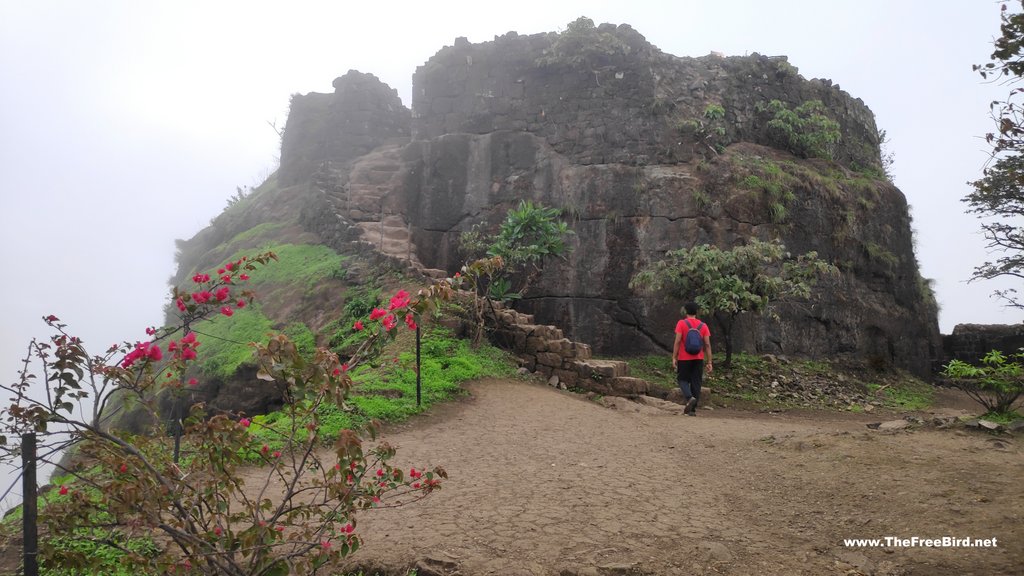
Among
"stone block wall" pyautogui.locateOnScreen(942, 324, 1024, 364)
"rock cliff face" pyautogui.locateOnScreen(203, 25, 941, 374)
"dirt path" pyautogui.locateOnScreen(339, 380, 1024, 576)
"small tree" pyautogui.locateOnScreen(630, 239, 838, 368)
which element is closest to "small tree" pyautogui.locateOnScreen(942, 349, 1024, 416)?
"dirt path" pyautogui.locateOnScreen(339, 380, 1024, 576)

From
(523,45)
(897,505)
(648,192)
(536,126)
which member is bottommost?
(897,505)

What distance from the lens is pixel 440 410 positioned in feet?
26.6

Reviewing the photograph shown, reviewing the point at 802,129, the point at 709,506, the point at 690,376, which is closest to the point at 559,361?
the point at 690,376

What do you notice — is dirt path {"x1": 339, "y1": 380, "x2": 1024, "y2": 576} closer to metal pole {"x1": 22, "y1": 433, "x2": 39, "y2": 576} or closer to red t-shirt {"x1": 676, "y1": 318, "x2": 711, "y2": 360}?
metal pole {"x1": 22, "y1": 433, "x2": 39, "y2": 576}

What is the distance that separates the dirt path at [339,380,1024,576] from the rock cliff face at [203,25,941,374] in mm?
6711

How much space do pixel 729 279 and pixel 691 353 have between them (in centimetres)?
264

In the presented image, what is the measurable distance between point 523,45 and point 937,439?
13.0 m

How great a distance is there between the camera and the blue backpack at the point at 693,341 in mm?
8297

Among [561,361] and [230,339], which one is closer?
[561,361]

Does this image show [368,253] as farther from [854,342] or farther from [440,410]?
[854,342]

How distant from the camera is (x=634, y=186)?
521 inches

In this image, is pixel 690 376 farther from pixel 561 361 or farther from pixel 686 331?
pixel 561 361

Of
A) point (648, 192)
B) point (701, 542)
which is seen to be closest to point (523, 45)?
point (648, 192)

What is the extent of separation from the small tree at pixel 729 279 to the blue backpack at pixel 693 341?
2.15 meters
